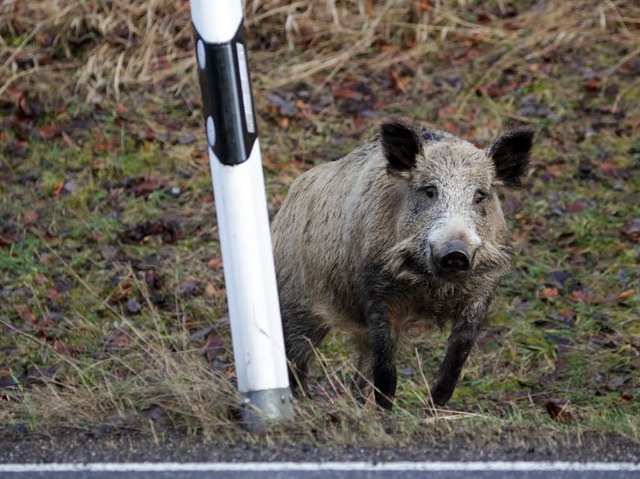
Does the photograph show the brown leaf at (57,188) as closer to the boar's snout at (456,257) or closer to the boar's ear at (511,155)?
the boar's ear at (511,155)

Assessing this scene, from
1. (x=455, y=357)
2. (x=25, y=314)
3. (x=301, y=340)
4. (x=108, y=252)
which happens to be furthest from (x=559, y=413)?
(x=108, y=252)

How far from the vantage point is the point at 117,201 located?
945 cm

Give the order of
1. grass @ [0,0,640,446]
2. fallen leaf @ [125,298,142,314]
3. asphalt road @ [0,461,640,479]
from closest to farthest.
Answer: asphalt road @ [0,461,640,479], grass @ [0,0,640,446], fallen leaf @ [125,298,142,314]

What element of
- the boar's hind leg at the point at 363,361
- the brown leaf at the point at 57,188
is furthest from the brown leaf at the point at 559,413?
the brown leaf at the point at 57,188

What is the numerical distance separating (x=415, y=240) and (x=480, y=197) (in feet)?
1.30

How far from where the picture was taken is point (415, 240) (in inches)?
221

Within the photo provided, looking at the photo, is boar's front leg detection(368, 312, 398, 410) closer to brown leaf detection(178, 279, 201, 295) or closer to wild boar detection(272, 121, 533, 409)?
wild boar detection(272, 121, 533, 409)

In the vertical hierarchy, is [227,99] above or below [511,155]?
above

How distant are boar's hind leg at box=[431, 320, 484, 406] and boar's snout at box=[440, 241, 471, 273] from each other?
31.8 inches

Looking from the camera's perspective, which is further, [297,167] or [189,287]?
[297,167]

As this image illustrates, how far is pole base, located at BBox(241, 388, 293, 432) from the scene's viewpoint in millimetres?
4371

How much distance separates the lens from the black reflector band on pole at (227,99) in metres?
4.52

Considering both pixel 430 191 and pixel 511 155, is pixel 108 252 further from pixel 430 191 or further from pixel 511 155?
pixel 511 155

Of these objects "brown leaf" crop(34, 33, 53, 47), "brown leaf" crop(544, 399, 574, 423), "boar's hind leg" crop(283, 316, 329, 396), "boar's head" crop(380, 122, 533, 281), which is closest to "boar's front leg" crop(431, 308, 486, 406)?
"boar's head" crop(380, 122, 533, 281)
